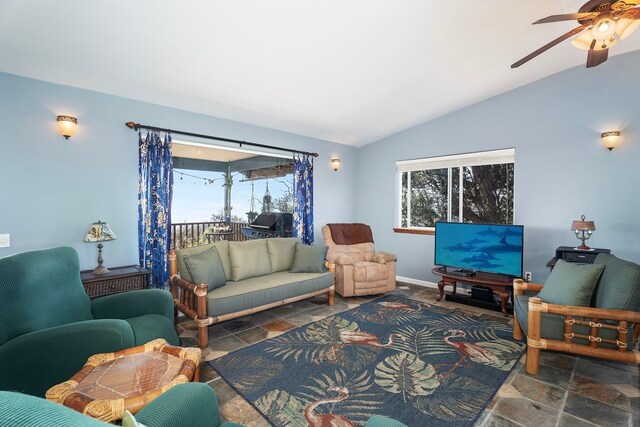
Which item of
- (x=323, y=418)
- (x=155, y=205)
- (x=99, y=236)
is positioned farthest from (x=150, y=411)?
(x=155, y=205)

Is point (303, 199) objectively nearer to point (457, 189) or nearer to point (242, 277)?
point (242, 277)

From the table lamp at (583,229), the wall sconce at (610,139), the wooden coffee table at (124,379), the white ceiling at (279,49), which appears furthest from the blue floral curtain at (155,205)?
the wall sconce at (610,139)

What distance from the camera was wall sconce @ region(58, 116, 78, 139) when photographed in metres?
2.93

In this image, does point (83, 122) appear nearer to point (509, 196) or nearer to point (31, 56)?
point (31, 56)

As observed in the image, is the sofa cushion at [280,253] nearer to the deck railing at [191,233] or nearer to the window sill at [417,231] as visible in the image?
the deck railing at [191,233]

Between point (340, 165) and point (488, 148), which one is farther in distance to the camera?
point (340, 165)

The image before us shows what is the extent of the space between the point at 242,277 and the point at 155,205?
1356 mm

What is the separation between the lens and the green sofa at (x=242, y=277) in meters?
3.03

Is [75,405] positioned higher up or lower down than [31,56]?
lower down

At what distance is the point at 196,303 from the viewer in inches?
121

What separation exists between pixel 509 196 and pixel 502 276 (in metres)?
1.26

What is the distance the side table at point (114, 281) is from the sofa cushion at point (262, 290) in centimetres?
76

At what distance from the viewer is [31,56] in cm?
257

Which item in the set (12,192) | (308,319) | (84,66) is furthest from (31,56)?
(308,319)
